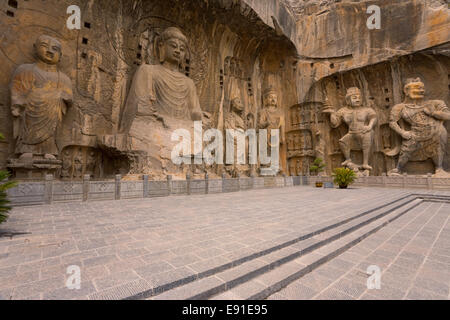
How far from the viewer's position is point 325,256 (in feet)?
7.22

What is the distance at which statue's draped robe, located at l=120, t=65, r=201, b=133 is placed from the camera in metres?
8.75

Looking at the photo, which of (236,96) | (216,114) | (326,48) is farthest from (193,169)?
(326,48)

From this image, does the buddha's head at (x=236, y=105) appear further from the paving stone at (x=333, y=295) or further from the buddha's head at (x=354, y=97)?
the paving stone at (x=333, y=295)

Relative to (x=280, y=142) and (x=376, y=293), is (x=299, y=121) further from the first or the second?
(x=376, y=293)

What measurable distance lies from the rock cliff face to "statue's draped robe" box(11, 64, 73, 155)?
49 centimetres

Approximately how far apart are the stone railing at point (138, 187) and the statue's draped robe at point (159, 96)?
3.17 meters

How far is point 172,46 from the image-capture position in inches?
392

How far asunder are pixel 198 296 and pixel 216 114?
39.8 feet

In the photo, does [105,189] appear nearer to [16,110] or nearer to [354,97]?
[16,110]

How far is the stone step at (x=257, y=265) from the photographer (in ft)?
4.86

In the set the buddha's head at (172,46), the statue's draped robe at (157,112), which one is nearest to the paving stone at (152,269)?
the statue's draped robe at (157,112)

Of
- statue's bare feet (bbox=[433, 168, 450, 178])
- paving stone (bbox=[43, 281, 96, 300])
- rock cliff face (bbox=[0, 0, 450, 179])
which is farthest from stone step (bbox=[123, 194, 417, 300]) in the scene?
statue's bare feet (bbox=[433, 168, 450, 178])

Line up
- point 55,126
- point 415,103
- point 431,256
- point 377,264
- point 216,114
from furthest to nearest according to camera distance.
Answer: point 216,114 < point 415,103 < point 55,126 < point 431,256 < point 377,264

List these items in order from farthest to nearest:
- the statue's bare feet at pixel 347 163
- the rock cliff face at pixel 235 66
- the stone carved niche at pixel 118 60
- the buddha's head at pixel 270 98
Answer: the buddha's head at pixel 270 98
the statue's bare feet at pixel 347 163
the rock cliff face at pixel 235 66
the stone carved niche at pixel 118 60
